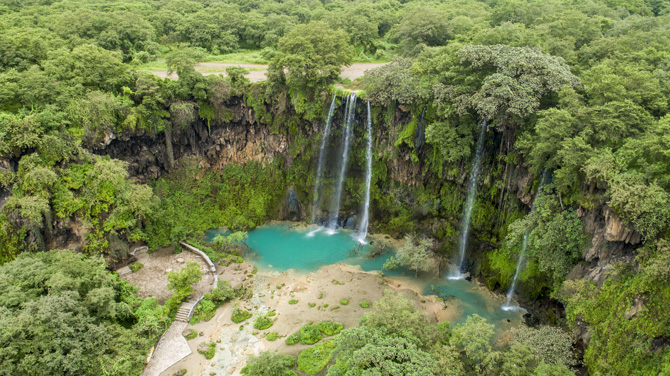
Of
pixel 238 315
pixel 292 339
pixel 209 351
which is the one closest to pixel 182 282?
pixel 238 315

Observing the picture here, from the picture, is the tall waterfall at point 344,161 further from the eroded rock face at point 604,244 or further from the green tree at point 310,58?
the eroded rock face at point 604,244

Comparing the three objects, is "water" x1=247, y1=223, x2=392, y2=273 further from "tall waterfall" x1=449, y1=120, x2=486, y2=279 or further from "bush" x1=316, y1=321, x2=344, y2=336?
"bush" x1=316, y1=321, x2=344, y2=336

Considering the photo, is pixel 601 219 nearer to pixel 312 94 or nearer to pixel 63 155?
pixel 312 94

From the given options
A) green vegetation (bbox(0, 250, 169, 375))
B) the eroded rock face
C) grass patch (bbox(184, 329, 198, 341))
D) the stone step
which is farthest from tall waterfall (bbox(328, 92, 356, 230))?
the eroded rock face

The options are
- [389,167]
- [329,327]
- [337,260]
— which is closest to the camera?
[329,327]

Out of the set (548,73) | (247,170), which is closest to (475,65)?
(548,73)

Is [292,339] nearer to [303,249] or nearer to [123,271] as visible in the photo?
[303,249]
